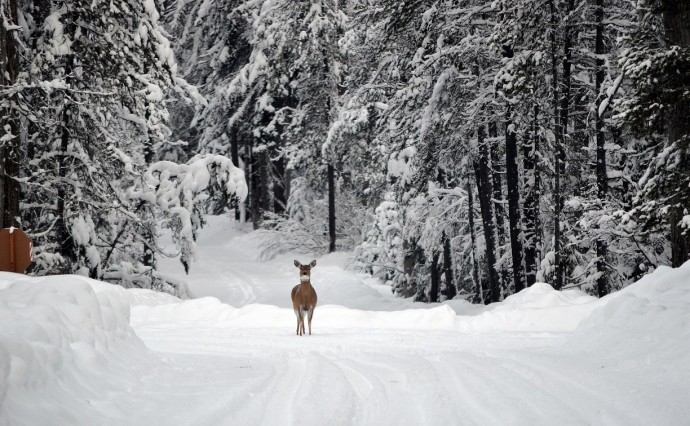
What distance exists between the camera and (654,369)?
Answer: 251 inches

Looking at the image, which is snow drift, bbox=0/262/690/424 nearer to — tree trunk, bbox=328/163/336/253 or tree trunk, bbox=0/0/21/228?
tree trunk, bbox=0/0/21/228

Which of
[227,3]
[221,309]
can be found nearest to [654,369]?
[221,309]

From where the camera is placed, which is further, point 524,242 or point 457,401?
point 524,242

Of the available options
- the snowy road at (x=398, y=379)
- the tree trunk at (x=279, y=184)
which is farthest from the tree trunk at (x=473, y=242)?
the tree trunk at (x=279, y=184)

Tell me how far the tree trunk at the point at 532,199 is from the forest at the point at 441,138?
2.5 inches

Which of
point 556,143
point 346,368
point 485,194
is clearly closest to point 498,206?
point 485,194

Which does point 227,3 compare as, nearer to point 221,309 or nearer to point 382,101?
point 382,101

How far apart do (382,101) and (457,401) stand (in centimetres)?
1943

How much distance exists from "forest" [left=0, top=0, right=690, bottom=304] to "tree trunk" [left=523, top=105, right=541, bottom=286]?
0.06 m

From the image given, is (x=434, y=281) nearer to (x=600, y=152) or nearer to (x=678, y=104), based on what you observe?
(x=600, y=152)

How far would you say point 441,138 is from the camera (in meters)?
18.0

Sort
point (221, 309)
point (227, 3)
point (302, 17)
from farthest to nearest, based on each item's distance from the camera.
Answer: point (227, 3) → point (302, 17) → point (221, 309)

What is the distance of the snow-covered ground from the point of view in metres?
5.17

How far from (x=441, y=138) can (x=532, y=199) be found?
308 cm
